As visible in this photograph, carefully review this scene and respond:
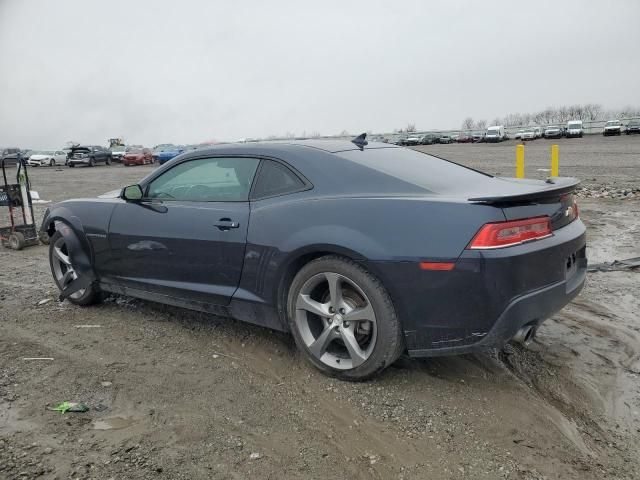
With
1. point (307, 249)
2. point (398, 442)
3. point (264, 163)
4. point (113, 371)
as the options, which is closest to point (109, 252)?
point (113, 371)

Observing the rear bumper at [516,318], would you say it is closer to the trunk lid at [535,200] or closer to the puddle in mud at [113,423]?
the trunk lid at [535,200]

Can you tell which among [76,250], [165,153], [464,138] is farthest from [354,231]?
[464,138]

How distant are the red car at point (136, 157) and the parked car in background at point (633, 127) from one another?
134 feet

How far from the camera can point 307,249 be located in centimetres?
327

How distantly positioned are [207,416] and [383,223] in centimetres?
143

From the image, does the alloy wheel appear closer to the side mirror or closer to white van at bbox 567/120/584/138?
the side mirror

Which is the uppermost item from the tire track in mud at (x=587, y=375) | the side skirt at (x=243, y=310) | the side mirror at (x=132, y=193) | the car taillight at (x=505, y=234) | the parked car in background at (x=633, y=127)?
the parked car in background at (x=633, y=127)

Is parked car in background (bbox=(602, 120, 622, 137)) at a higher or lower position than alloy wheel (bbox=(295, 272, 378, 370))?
higher

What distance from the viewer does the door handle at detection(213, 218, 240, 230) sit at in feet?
12.0

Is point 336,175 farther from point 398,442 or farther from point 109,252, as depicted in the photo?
point 109,252

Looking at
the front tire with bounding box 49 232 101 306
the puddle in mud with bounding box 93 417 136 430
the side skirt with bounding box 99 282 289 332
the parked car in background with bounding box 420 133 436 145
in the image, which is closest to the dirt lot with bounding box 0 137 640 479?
the puddle in mud with bounding box 93 417 136 430

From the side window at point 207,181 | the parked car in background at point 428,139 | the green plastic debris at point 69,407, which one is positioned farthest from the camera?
the parked car in background at point 428,139

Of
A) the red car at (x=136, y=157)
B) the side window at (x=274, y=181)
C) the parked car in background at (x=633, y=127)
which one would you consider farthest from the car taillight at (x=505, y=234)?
the parked car in background at (x=633, y=127)

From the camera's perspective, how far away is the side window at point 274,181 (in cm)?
354
